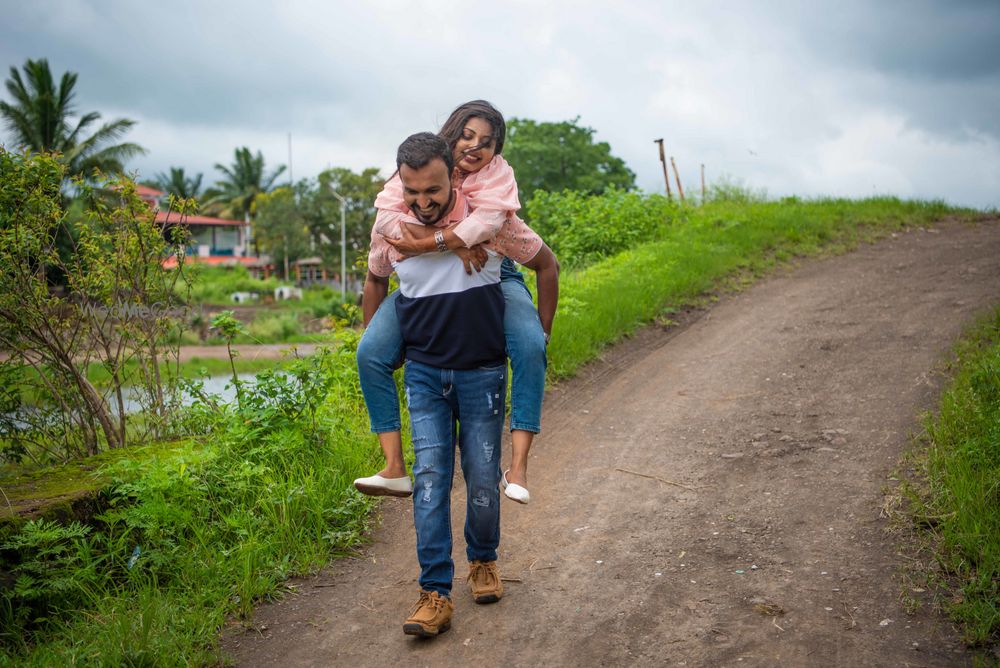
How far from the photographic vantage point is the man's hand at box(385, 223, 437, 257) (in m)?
3.17

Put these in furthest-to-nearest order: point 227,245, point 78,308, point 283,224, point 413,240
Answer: point 227,245 < point 283,224 < point 78,308 < point 413,240

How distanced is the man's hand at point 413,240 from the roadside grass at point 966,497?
2.48 m

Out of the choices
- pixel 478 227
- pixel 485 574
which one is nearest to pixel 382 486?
pixel 485 574

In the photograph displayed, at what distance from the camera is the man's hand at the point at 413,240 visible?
3170mm

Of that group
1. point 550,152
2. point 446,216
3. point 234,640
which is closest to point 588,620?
point 234,640

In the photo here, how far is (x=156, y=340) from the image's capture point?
5.63 metres

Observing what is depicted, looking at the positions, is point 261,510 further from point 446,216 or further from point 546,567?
point 446,216

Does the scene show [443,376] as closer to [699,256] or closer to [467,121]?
[467,121]

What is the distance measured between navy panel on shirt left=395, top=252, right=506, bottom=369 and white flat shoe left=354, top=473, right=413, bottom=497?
1.60 feet

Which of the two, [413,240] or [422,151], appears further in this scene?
[413,240]

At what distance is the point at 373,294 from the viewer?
3.56m

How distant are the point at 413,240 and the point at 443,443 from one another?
816mm

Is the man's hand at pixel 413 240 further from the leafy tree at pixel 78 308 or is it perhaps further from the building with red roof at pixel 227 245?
the building with red roof at pixel 227 245

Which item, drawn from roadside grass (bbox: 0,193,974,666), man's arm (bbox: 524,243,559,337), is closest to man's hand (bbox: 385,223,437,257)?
man's arm (bbox: 524,243,559,337)
